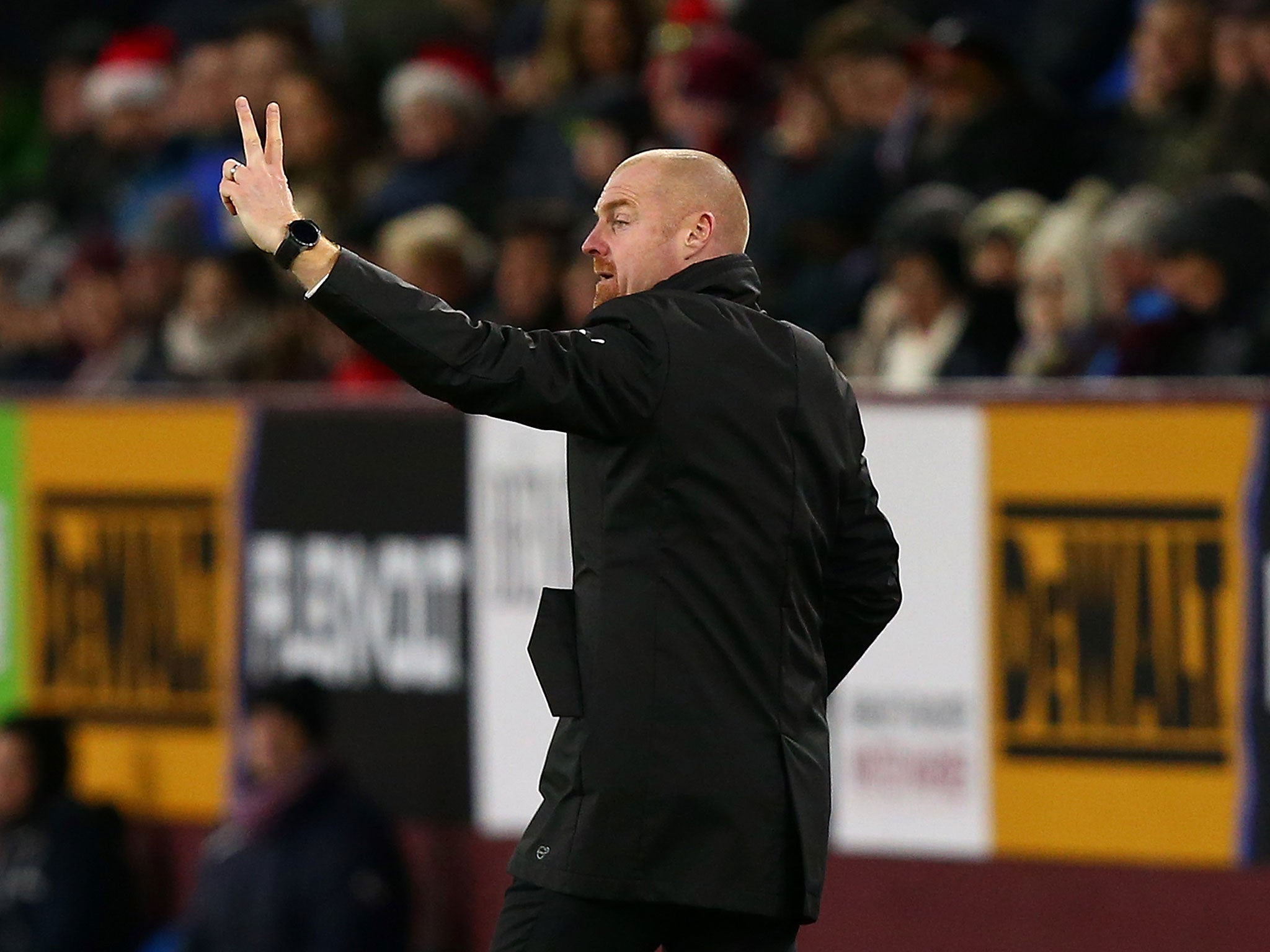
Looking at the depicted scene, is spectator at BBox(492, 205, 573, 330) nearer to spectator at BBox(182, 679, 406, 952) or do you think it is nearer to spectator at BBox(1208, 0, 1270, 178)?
spectator at BBox(182, 679, 406, 952)

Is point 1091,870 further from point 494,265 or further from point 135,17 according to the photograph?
point 135,17

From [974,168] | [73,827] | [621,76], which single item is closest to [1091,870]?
[974,168]

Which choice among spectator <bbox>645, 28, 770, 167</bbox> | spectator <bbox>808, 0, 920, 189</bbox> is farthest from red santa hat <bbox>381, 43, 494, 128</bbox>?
spectator <bbox>808, 0, 920, 189</bbox>

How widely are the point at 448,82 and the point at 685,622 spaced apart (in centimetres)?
602

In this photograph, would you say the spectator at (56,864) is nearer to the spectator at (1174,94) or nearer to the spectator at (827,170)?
the spectator at (827,170)

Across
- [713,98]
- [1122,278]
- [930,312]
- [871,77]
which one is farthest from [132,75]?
[1122,278]

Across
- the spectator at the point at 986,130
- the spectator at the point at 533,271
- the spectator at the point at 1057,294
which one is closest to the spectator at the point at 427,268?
the spectator at the point at 533,271

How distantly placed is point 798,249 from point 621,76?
1.38 meters

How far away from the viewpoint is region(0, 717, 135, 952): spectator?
7480 mm

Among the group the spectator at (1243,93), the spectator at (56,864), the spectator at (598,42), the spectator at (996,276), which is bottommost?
the spectator at (56,864)

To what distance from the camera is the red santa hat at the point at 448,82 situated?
9156mm

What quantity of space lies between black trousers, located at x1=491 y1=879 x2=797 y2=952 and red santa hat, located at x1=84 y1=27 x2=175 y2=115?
8273 mm

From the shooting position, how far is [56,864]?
7523mm

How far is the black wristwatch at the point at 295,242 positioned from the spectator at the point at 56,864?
14.9ft
